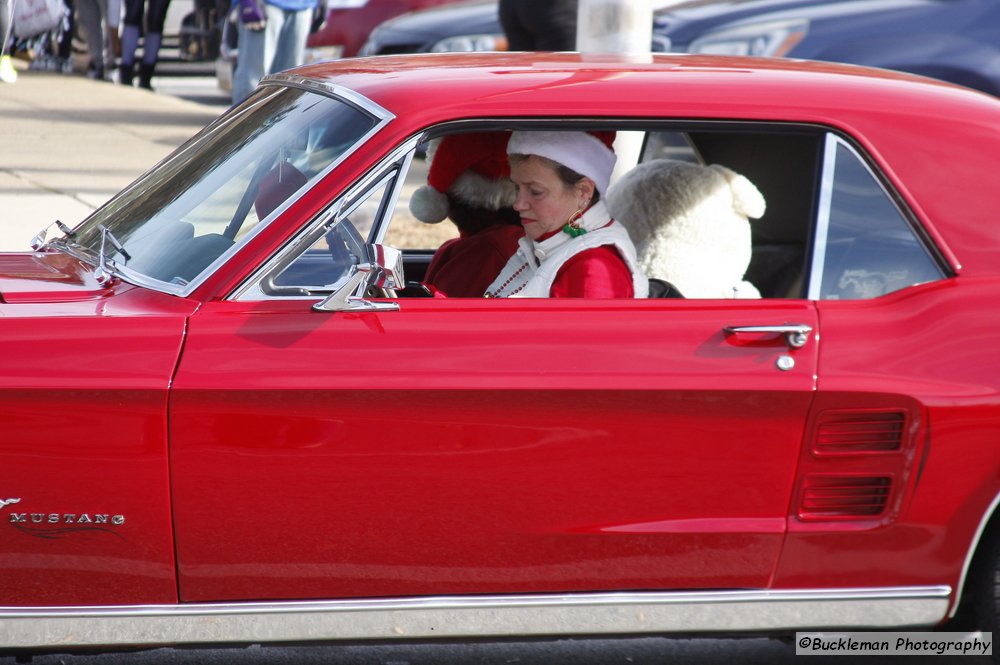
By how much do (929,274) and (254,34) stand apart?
297 inches

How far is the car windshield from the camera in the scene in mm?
3039

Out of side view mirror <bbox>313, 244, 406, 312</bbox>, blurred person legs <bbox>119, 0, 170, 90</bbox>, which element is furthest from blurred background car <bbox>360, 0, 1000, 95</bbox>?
blurred person legs <bbox>119, 0, 170, 90</bbox>

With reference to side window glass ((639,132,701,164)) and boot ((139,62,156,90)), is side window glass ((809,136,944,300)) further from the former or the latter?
boot ((139,62,156,90))

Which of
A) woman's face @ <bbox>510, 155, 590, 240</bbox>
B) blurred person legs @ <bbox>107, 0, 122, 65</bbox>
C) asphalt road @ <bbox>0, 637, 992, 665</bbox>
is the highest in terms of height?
woman's face @ <bbox>510, 155, 590, 240</bbox>

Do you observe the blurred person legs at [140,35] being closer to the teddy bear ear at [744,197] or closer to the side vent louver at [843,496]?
the teddy bear ear at [744,197]

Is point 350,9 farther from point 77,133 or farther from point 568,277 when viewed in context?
Answer: point 568,277

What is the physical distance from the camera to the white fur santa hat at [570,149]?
3256mm

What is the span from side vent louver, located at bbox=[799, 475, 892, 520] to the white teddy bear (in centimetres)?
83

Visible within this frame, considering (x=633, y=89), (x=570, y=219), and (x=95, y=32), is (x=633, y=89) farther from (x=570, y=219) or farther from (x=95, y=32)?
(x=95, y=32)

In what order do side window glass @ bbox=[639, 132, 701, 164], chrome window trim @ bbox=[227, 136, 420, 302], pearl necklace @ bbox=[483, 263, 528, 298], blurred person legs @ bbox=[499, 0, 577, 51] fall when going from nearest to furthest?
chrome window trim @ bbox=[227, 136, 420, 302] < pearl necklace @ bbox=[483, 263, 528, 298] < side window glass @ bbox=[639, 132, 701, 164] < blurred person legs @ bbox=[499, 0, 577, 51]

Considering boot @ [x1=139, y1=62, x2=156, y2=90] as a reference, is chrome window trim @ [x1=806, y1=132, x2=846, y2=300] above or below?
above

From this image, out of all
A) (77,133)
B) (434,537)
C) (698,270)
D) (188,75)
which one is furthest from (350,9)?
(434,537)

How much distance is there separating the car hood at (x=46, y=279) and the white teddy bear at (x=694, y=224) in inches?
58.3

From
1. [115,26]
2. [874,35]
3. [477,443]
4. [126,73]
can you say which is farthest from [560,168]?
[115,26]
